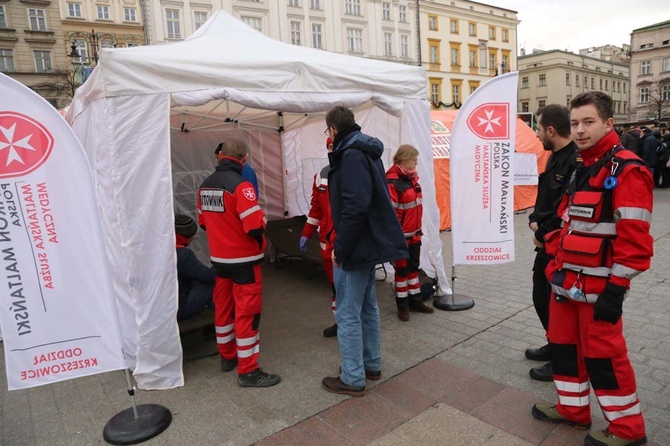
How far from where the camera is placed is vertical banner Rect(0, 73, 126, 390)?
2561 millimetres

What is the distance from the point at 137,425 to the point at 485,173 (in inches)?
156

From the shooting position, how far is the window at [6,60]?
115ft

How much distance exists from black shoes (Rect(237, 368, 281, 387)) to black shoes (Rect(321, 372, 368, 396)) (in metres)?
0.43

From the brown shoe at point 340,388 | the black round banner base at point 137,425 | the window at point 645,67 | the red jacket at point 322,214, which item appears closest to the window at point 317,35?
the red jacket at point 322,214

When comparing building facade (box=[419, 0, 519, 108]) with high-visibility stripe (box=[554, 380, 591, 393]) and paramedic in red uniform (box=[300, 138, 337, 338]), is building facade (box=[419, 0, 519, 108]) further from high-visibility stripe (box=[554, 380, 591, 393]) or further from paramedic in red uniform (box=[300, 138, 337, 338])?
high-visibility stripe (box=[554, 380, 591, 393])

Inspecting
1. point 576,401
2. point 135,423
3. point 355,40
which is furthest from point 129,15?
point 576,401

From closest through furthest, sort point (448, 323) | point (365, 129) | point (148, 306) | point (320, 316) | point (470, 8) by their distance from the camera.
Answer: point (148, 306) < point (448, 323) < point (320, 316) < point (365, 129) < point (470, 8)

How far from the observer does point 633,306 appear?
485cm

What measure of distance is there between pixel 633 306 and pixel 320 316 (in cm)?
338

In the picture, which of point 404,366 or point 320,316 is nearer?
point 404,366

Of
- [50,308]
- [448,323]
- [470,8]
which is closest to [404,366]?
[448,323]

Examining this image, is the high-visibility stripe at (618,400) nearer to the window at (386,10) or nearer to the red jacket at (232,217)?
the red jacket at (232,217)

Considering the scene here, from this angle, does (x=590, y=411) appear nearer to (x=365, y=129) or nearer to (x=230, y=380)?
(x=230, y=380)

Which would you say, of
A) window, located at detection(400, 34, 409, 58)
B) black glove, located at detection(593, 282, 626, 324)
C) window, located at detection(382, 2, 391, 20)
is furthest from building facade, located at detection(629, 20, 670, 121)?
black glove, located at detection(593, 282, 626, 324)
